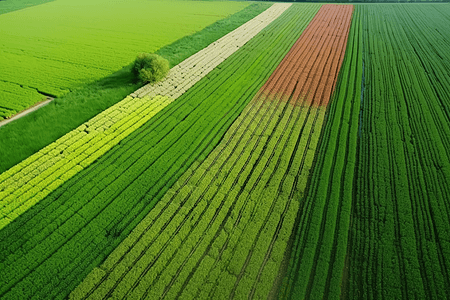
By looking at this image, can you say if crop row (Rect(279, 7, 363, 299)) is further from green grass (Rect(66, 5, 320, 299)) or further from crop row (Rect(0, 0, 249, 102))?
crop row (Rect(0, 0, 249, 102))

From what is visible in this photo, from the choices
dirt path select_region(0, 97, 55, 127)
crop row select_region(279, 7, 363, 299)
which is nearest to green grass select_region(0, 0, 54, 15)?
dirt path select_region(0, 97, 55, 127)

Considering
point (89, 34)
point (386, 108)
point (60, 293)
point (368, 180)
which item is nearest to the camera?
point (60, 293)

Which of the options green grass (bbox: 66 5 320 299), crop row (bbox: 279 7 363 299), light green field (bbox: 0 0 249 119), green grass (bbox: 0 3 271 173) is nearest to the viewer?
crop row (bbox: 279 7 363 299)

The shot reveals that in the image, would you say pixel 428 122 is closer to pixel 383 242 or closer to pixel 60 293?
pixel 383 242

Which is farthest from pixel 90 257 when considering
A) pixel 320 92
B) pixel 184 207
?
pixel 320 92

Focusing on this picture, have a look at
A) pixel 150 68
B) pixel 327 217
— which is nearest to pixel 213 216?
pixel 327 217

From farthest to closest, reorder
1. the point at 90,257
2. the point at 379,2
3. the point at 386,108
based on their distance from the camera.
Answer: the point at 379,2 → the point at 386,108 → the point at 90,257
